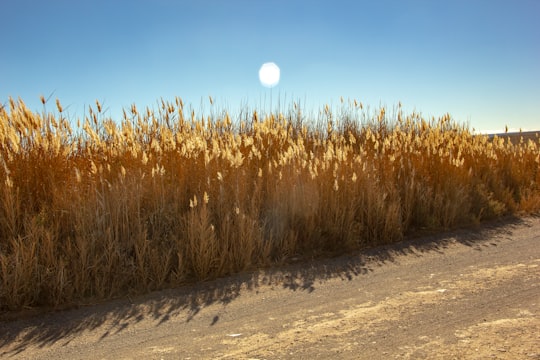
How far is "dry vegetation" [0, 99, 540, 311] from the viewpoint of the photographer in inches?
145

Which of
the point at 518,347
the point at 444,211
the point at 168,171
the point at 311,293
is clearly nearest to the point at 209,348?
the point at 311,293

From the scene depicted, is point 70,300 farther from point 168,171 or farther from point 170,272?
point 168,171

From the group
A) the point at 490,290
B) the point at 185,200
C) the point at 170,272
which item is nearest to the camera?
the point at 490,290

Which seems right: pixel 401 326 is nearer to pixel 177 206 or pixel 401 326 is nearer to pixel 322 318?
pixel 322 318

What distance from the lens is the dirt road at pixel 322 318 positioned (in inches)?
103

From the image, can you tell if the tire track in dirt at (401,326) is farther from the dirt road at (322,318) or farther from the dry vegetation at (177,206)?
the dry vegetation at (177,206)

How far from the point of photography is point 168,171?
500 centimetres

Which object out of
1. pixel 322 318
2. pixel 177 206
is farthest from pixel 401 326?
pixel 177 206

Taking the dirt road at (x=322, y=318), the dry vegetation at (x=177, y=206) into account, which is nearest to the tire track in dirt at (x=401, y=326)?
the dirt road at (x=322, y=318)

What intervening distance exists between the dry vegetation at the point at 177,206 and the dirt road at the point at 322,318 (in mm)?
310

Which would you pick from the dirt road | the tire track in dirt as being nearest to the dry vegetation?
the dirt road

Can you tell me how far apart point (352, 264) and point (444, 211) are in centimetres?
212

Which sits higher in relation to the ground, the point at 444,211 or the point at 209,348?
the point at 444,211

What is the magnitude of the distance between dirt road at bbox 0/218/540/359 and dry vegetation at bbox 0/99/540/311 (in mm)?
310
